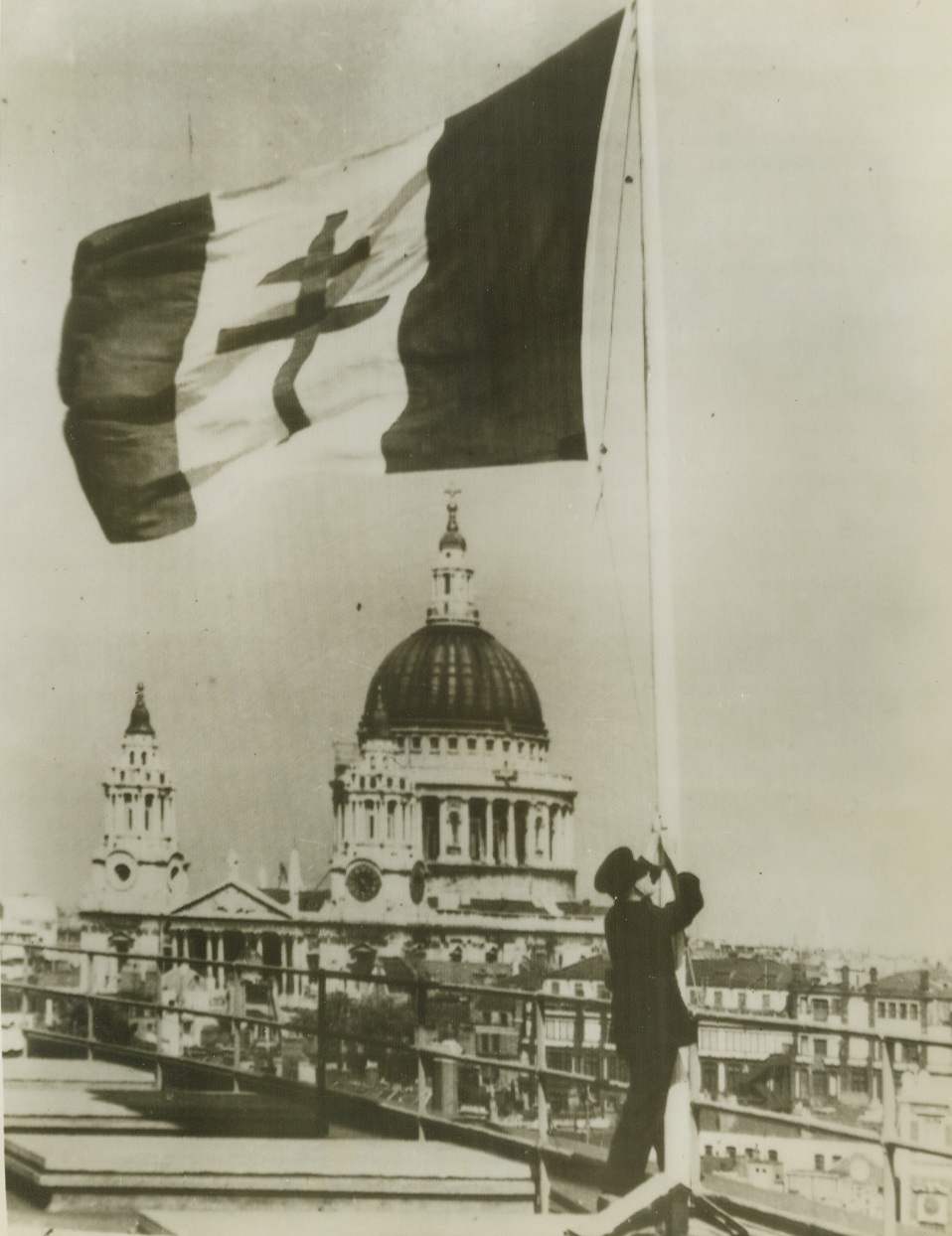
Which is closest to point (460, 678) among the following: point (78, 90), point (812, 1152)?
point (812, 1152)

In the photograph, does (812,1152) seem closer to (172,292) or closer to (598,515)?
(598,515)

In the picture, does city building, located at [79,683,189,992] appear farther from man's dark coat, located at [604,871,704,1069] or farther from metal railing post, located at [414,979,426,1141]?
man's dark coat, located at [604,871,704,1069]

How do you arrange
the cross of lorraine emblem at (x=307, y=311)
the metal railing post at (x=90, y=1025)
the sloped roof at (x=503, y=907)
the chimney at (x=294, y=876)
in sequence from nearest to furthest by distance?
the cross of lorraine emblem at (x=307, y=311) → the sloped roof at (x=503, y=907) → the chimney at (x=294, y=876) → the metal railing post at (x=90, y=1025)

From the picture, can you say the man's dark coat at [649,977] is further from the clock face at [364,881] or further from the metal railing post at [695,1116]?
the clock face at [364,881]

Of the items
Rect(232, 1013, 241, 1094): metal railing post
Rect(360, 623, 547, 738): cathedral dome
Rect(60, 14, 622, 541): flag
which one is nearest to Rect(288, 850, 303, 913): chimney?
→ Rect(232, 1013, 241, 1094): metal railing post

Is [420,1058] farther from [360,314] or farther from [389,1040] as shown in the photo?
[360,314]

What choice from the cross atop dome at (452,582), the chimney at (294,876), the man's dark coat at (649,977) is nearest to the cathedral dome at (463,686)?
the cross atop dome at (452,582)

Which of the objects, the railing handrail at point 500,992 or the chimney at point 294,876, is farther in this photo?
the chimney at point 294,876
